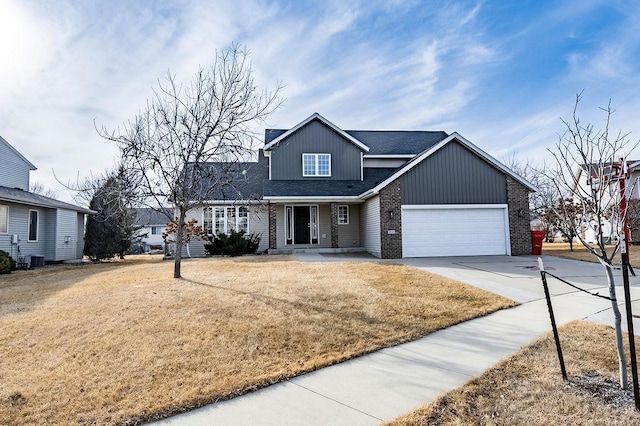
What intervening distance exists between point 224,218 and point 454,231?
11581mm

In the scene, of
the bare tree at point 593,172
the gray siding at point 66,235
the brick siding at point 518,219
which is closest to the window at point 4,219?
the gray siding at point 66,235

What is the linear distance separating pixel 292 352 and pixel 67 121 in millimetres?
13619

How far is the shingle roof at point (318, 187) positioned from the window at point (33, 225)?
1136 centimetres

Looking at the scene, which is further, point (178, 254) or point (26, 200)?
point (26, 200)

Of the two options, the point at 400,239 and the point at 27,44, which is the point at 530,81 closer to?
the point at 400,239

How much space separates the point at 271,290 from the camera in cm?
809

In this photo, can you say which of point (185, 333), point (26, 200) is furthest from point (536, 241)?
point (26, 200)

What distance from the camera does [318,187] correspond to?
18844 millimetres

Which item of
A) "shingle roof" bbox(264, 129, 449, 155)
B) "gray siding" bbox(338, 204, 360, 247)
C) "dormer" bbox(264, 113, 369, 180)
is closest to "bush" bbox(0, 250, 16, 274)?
"dormer" bbox(264, 113, 369, 180)

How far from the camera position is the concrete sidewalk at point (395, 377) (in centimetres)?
338

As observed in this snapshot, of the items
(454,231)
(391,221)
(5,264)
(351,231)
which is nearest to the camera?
(5,264)

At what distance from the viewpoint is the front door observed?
19531 mm

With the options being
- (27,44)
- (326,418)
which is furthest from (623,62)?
(27,44)

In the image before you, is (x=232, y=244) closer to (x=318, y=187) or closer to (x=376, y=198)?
(x=318, y=187)
